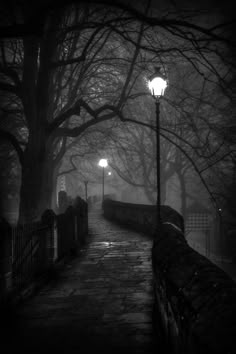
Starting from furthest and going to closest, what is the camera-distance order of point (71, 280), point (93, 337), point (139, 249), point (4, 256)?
point (139, 249) → point (71, 280) → point (4, 256) → point (93, 337)

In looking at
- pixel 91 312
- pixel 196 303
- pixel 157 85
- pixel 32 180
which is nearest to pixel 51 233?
pixel 91 312

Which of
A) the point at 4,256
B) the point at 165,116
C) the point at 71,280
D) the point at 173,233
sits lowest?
the point at 71,280

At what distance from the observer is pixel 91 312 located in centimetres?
586

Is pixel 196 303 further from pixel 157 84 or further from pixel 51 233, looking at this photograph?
pixel 157 84

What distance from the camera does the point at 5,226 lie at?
600 cm

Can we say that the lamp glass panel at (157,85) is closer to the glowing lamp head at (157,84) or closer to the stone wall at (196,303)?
the glowing lamp head at (157,84)

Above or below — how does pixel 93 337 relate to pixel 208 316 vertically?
below

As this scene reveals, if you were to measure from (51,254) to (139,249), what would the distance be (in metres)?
3.84

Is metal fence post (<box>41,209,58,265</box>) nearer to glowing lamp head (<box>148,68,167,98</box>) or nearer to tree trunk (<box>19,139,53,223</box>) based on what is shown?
tree trunk (<box>19,139,53,223</box>)

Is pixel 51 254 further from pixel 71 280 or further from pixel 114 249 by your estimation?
pixel 114 249

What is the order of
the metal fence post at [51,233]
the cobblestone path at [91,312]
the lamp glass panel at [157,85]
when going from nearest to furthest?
the cobblestone path at [91,312]
the metal fence post at [51,233]
the lamp glass panel at [157,85]

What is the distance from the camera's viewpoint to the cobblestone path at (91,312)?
456 cm

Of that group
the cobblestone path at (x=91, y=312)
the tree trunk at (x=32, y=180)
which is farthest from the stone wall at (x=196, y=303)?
the tree trunk at (x=32, y=180)

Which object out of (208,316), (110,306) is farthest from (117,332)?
(208,316)
